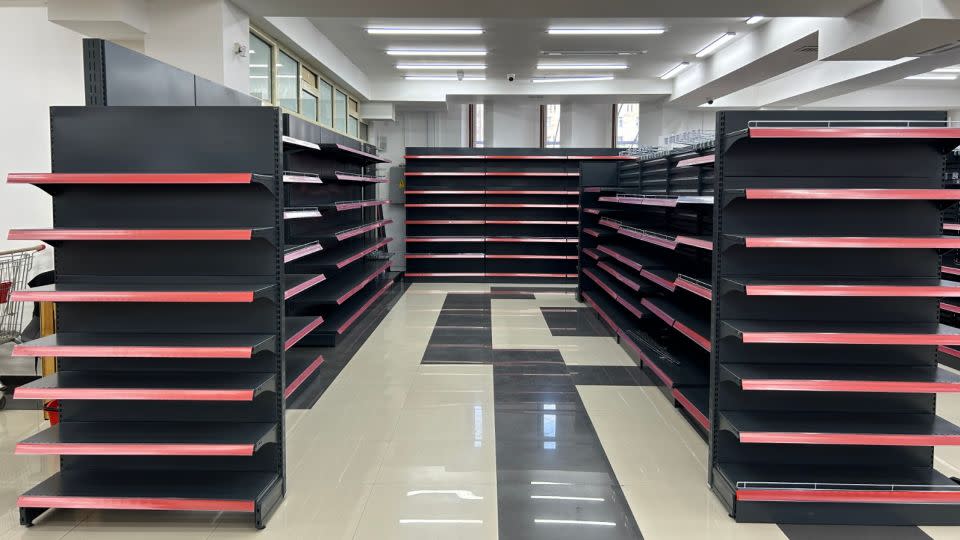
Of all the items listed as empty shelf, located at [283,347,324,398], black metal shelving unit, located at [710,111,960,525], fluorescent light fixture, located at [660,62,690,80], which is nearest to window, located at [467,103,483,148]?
fluorescent light fixture, located at [660,62,690,80]

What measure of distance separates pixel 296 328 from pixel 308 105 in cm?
584

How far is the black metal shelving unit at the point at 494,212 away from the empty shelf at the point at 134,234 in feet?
29.6

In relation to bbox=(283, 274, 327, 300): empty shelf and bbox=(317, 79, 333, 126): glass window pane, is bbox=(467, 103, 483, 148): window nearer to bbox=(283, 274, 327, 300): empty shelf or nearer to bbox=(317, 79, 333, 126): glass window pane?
bbox=(317, 79, 333, 126): glass window pane

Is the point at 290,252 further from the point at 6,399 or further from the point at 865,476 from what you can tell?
the point at 865,476

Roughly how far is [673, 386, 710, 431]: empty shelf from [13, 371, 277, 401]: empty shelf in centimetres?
249

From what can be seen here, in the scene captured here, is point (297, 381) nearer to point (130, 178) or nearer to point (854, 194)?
point (130, 178)

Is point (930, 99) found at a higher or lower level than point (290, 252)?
higher

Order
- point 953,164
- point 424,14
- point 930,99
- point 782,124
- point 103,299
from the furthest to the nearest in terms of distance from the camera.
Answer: point 930,99, point 953,164, point 424,14, point 782,124, point 103,299

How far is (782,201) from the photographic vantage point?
3.45m

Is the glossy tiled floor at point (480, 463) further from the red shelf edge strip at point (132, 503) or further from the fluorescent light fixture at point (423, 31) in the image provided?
the fluorescent light fixture at point (423, 31)

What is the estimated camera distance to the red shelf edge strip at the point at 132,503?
3043 millimetres

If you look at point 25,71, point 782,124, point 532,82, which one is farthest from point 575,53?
point 25,71

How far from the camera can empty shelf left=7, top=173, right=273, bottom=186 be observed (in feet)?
9.77

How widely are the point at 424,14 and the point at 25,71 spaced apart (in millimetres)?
4964
